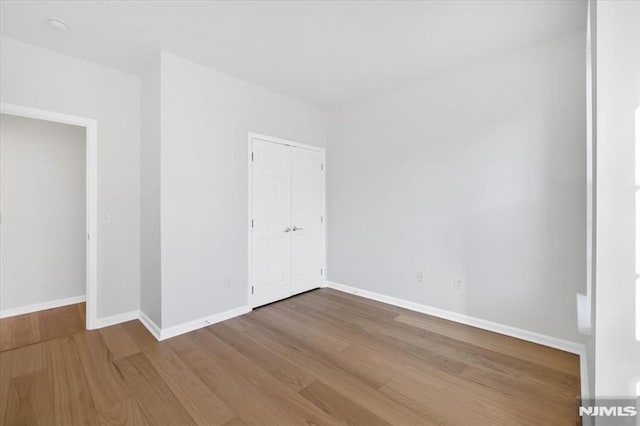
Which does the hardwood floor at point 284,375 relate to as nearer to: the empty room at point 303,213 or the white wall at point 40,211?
the empty room at point 303,213

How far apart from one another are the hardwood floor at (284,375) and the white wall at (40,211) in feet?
1.77

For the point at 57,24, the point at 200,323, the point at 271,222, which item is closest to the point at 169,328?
the point at 200,323

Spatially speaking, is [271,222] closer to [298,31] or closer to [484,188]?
[298,31]

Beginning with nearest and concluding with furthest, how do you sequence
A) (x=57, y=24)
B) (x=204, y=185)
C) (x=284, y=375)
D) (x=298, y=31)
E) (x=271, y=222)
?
(x=284, y=375), (x=57, y=24), (x=298, y=31), (x=204, y=185), (x=271, y=222)

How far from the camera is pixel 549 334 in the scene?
2.45m

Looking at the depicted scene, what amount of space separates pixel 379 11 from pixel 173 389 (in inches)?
123

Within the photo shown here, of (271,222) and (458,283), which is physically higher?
(271,222)

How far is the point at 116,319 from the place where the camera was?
297 cm

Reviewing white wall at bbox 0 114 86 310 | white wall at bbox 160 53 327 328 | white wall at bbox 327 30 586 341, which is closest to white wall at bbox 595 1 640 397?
white wall at bbox 327 30 586 341

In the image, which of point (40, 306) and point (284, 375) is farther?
point (40, 306)

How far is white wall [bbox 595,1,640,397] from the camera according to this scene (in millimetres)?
1109

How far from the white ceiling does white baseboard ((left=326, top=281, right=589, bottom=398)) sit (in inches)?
104

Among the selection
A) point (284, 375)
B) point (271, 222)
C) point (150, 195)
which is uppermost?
point (150, 195)

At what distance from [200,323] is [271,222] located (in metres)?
1.40
